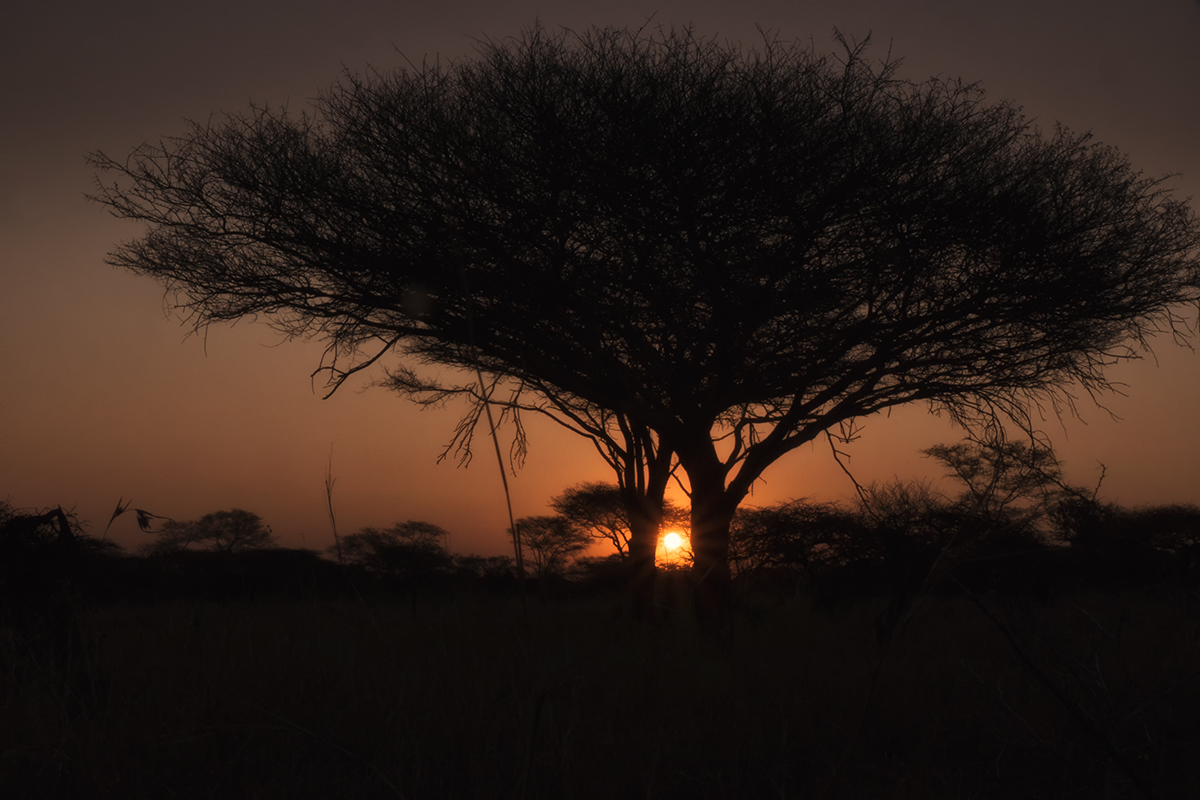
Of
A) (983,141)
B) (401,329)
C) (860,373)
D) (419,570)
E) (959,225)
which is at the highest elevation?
(983,141)

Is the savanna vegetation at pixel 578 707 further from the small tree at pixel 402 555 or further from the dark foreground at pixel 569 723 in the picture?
the small tree at pixel 402 555

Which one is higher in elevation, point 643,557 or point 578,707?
point 643,557

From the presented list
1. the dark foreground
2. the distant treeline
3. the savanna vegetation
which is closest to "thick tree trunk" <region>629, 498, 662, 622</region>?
the distant treeline

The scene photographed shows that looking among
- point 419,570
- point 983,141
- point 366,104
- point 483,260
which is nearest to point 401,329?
point 483,260

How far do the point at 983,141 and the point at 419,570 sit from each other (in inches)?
593

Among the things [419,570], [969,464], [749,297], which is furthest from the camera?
[419,570]

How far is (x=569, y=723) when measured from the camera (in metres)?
3.28

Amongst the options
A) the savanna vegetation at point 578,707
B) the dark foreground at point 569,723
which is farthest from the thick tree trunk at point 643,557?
the dark foreground at point 569,723

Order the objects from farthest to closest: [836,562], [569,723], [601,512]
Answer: [601,512] < [836,562] < [569,723]

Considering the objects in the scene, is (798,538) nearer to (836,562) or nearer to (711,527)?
(836,562)

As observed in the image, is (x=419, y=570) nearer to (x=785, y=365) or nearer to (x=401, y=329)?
(x=401, y=329)

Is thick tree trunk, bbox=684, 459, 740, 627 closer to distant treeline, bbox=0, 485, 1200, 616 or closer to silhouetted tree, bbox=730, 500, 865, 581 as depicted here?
distant treeline, bbox=0, 485, 1200, 616

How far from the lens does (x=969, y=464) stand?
13508mm

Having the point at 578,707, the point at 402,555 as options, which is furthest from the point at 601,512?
the point at 578,707
